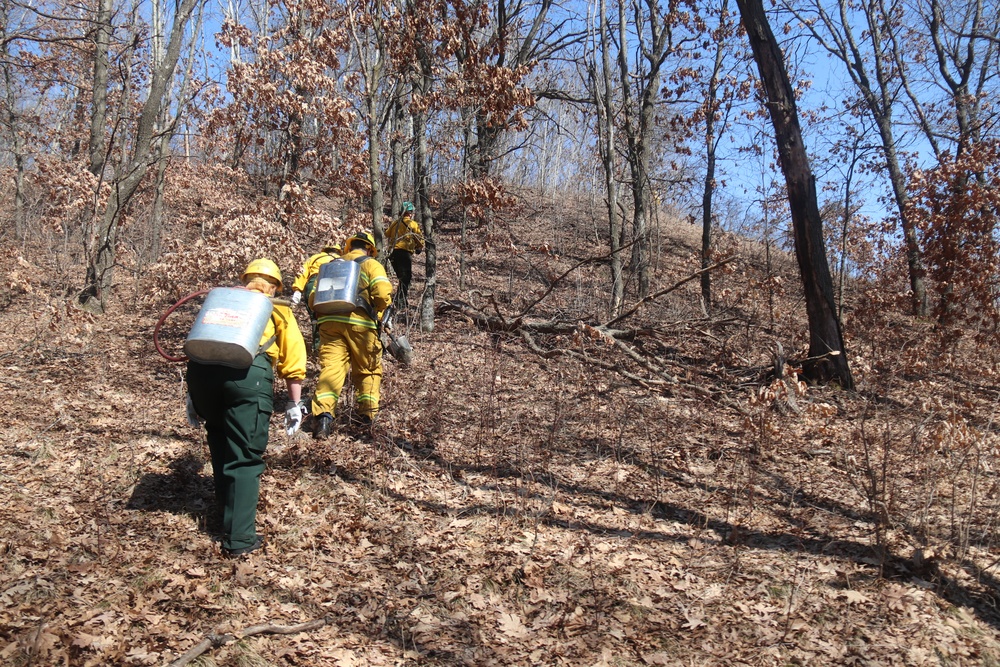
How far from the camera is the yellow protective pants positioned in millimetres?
6016

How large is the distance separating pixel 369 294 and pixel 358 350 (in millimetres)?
555

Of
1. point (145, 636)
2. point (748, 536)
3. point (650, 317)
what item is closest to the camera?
point (145, 636)

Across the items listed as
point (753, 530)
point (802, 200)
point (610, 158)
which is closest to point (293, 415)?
point (753, 530)

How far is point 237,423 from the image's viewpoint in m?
4.00

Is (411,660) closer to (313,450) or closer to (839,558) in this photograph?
(313,450)

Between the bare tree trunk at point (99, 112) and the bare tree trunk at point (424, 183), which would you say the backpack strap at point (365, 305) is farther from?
the bare tree trunk at point (99, 112)

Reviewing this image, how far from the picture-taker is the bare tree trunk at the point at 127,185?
380 inches

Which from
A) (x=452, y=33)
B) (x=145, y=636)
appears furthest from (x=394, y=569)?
(x=452, y=33)

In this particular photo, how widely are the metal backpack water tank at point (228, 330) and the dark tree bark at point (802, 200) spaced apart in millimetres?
6972

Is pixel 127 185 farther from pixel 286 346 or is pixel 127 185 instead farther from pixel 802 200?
pixel 802 200

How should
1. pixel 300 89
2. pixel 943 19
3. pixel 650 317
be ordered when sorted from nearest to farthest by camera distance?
pixel 300 89
pixel 650 317
pixel 943 19

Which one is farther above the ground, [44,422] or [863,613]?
[44,422]

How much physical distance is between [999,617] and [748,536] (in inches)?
59.9

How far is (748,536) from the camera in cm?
489
